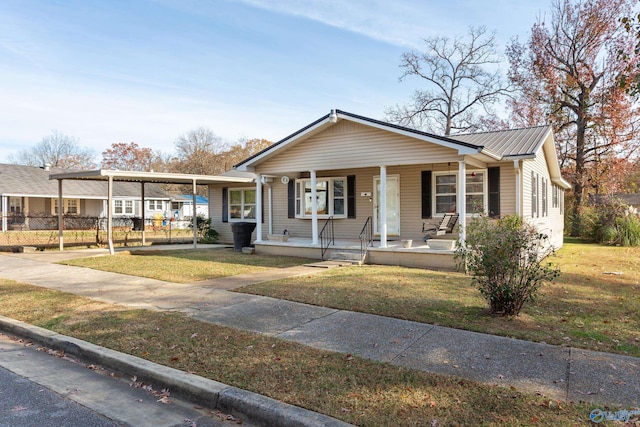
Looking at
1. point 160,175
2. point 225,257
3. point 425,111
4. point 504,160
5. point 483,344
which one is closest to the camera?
point 483,344

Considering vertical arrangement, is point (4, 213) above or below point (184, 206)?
below

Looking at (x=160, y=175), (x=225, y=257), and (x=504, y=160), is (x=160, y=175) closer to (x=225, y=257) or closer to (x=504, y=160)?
(x=225, y=257)

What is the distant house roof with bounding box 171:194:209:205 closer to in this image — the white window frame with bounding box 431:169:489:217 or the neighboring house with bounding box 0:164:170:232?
the neighboring house with bounding box 0:164:170:232

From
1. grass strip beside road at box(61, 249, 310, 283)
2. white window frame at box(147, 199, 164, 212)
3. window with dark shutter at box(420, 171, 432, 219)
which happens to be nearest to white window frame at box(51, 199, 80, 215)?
white window frame at box(147, 199, 164, 212)

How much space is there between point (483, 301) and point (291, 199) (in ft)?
31.7

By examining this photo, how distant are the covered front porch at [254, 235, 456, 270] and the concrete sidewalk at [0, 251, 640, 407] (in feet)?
15.8

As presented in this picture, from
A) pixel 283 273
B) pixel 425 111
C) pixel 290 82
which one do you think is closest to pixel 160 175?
pixel 283 273

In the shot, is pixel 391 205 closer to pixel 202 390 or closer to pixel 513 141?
pixel 513 141

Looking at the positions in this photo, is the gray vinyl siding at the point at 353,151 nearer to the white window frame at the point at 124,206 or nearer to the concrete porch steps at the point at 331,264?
the concrete porch steps at the point at 331,264

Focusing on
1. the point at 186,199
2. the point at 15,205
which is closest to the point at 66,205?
the point at 15,205

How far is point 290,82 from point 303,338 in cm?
1960

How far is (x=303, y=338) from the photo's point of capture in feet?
17.0

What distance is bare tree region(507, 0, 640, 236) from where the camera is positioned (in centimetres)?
2370

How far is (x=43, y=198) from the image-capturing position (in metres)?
31.9
